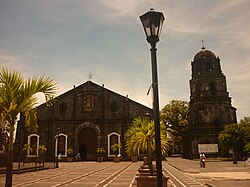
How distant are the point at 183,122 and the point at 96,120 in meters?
21.1

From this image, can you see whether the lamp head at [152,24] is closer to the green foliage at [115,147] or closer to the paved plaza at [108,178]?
the paved plaza at [108,178]

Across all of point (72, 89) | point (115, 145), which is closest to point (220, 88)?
point (115, 145)

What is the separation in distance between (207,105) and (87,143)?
68.9 feet

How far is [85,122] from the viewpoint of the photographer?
45.0m

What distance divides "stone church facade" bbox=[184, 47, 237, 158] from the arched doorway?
16.2 m

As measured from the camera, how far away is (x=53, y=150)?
43.8 m

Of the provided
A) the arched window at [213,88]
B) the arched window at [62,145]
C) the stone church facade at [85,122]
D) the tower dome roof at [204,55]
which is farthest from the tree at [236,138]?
the arched window at [62,145]

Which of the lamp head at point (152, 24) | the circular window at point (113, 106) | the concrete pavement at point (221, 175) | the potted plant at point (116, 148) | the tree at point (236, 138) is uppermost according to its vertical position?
the circular window at point (113, 106)

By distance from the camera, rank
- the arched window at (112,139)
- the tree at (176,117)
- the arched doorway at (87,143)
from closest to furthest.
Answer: the arched window at (112,139) < the arched doorway at (87,143) < the tree at (176,117)

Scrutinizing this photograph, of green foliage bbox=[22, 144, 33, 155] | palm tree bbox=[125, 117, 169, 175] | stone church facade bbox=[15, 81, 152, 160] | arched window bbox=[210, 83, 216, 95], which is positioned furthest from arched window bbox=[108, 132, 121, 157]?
palm tree bbox=[125, 117, 169, 175]

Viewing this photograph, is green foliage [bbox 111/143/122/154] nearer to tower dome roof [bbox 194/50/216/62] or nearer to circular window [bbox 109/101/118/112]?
circular window [bbox 109/101/118/112]

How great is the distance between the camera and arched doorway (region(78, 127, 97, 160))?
145ft

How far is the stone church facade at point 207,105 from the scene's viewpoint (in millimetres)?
44906

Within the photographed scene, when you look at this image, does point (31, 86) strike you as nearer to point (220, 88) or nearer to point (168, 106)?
point (220, 88)
